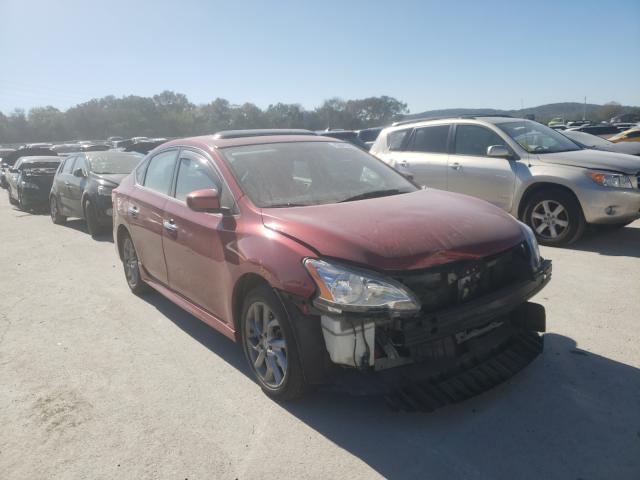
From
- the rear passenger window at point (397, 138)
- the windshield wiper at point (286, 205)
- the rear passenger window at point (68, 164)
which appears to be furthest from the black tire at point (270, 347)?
the rear passenger window at point (68, 164)

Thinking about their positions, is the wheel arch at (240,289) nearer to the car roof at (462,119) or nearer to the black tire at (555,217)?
the black tire at (555,217)

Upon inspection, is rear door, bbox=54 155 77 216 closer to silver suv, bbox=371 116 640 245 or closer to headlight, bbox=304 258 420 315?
silver suv, bbox=371 116 640 245

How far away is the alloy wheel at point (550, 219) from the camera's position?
22.0 ft

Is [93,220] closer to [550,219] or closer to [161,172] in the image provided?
[161,172]

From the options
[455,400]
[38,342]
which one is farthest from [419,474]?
[38,342]

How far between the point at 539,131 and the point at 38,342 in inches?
283

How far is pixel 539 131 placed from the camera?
7.73m

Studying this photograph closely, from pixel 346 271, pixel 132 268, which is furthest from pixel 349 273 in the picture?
pixel 132 268

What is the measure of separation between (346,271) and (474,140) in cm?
577

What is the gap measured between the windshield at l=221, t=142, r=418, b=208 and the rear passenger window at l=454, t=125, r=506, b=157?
367 cm

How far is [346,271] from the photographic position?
270 cm

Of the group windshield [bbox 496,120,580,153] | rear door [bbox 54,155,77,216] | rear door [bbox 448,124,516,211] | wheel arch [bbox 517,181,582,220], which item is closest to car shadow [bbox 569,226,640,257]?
wheel arch [bbox 517,181,582,220]

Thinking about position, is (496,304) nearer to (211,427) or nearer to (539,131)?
(211,427)

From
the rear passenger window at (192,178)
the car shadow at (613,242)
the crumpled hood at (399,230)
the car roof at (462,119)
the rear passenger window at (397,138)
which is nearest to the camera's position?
the crumpled hood at (399,230)
